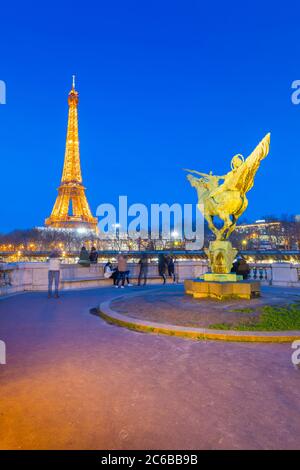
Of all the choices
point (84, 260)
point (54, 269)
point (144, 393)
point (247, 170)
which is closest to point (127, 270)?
point (84, 260)

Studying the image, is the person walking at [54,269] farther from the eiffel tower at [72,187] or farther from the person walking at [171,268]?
the eiffel tower at [72,187]

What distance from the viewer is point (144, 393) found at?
4.67m

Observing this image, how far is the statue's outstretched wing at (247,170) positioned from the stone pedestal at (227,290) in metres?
3.62

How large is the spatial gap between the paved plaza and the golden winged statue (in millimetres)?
6280

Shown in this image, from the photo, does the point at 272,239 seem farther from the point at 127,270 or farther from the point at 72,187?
the point at 127,270

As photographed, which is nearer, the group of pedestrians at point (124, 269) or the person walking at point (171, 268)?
the group of pedestrians at point (124, 269)

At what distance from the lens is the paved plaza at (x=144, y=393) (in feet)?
11.8

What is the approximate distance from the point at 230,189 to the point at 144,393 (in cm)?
917

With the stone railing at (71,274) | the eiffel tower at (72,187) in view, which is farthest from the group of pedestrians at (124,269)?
the eiffel tower at (72,187)

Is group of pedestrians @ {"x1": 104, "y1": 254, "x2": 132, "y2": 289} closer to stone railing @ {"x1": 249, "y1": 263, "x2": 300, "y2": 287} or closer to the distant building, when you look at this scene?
stone railing @ {"x1": 249, "y1": 263, "x2": 300, "y2": 287}

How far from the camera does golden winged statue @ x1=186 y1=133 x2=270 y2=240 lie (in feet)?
A: 39.0

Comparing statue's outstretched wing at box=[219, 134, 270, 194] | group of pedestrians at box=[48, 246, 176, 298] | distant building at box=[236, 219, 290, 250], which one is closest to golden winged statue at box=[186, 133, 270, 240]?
statue's outstretched wing at box=[219, 134, 270, 194]

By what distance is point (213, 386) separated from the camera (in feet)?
16.1

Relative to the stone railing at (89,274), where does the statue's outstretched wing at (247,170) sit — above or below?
above
